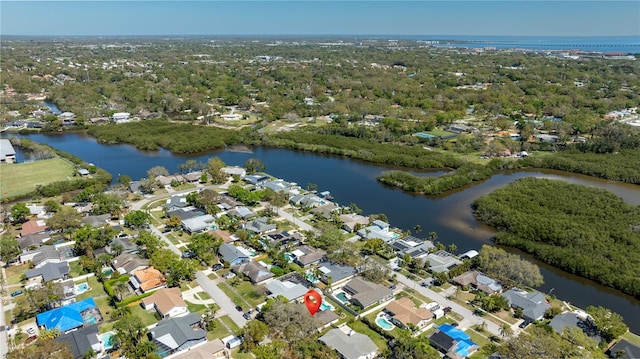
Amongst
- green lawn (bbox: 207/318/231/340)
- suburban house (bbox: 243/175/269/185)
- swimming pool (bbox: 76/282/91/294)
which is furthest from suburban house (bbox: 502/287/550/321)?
suburban house (bbox: 243/175/269/185)

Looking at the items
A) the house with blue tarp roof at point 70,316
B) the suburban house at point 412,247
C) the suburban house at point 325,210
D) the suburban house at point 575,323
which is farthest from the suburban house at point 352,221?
the house with blue tarp roof at point 70,316

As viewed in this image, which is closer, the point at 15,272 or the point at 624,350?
the point at 624,350

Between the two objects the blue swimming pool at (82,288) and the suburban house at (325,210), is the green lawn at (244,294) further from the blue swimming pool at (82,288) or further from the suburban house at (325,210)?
the suburban house at (325,210)

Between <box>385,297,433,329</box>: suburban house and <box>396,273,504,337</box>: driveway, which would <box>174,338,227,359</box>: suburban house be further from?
<box>396,273,504,337</box>: driveway

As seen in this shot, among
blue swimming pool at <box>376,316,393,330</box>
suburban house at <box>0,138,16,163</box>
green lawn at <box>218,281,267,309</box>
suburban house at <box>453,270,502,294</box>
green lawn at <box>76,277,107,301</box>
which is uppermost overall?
suburban house at <box>0,138,16,163</box>

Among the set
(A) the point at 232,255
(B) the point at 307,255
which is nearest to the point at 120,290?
(A) the point at 232,255

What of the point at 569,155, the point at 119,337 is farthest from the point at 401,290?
the point at 569,155

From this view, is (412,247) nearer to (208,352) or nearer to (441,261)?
(441,261)
